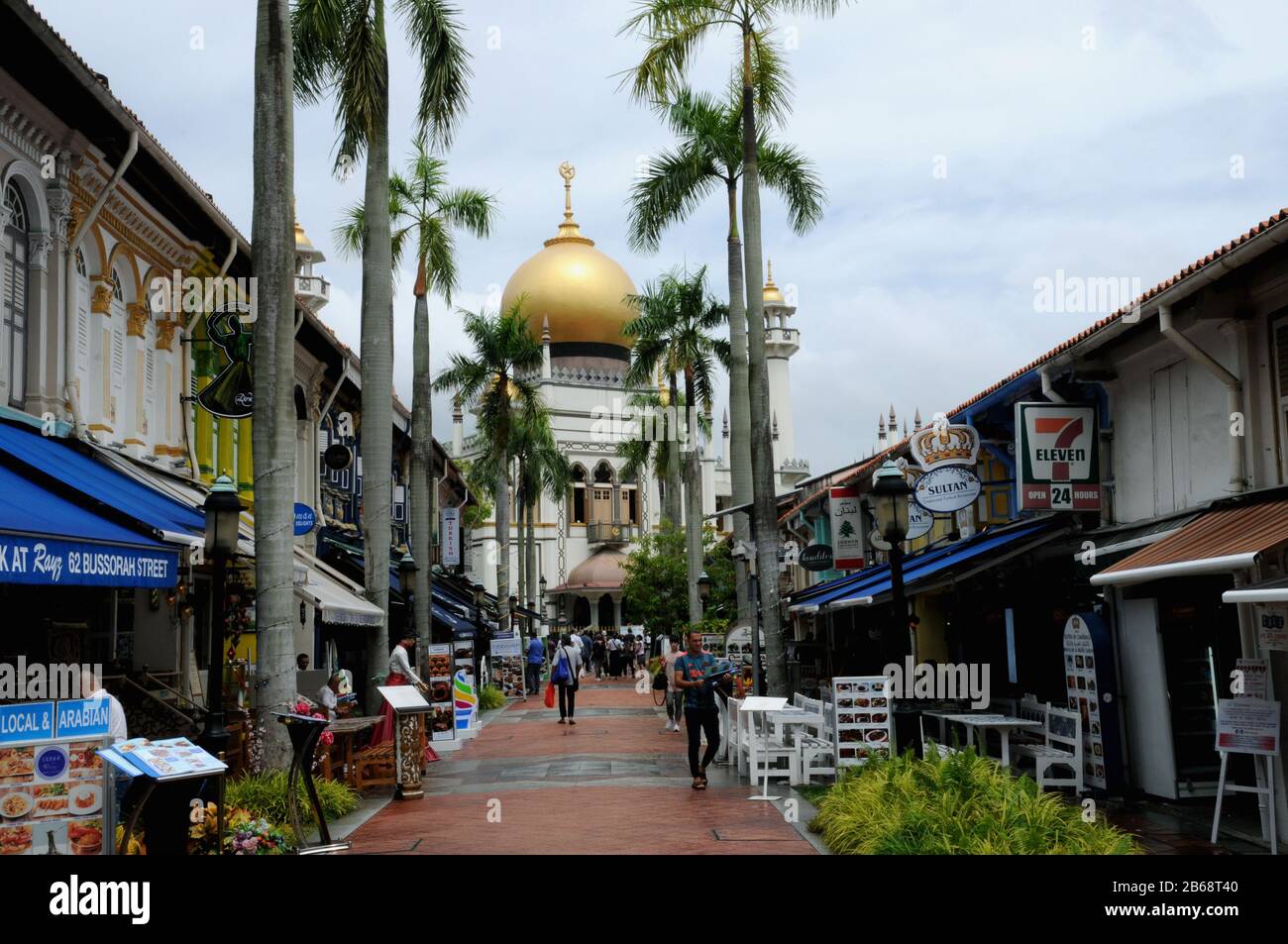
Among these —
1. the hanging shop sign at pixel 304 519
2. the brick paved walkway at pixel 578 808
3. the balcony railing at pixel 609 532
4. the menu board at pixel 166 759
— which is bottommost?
the brick paved walkway at pixel 578 808

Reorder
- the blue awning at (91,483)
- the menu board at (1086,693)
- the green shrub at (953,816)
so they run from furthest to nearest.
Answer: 1. the menu board at (1086,693)
2. the blue awning at (91,483)
3. the green shrub at (953,816)

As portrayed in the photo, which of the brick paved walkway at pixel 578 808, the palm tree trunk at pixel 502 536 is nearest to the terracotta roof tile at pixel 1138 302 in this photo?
the brick paved walkway at pixel 578 808

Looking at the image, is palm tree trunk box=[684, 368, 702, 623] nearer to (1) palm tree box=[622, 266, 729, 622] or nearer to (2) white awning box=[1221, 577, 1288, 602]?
(1) palm tree box=[622, 266, 729, 622]

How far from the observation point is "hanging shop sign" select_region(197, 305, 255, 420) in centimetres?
1752

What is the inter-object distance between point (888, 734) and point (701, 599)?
61.9 feet

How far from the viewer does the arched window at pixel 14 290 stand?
14438 millimetres

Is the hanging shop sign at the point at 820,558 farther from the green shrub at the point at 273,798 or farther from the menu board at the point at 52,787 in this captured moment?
the menu board at the point at 52,787

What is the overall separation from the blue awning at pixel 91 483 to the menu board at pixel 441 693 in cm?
759

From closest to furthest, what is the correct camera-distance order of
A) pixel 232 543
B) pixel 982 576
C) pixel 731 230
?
pixel 232 543, pixel 982 576, pixel 731 230

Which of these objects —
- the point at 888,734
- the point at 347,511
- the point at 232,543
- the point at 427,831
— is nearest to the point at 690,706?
the point at 888,734

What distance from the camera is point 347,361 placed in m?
27.4

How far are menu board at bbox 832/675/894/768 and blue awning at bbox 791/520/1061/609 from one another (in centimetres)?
191

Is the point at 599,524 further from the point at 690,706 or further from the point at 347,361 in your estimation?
the point at 690,706

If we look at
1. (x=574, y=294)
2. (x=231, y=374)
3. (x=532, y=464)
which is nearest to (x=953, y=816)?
(x=231, y=374)
